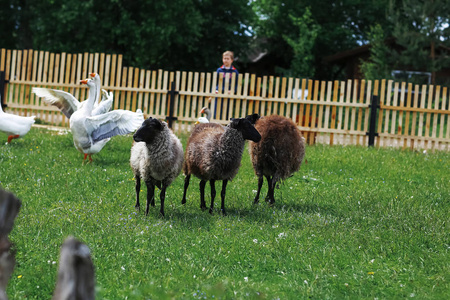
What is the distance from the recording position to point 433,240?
5547 millimetres

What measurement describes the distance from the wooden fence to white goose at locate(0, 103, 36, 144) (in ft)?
15.6

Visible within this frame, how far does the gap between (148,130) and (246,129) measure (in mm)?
1297

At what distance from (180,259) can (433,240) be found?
2.75m

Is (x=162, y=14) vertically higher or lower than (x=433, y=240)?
higher

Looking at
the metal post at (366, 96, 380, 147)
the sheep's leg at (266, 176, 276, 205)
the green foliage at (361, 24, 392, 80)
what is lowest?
the sheep's leg at (266, 176, 276, 205)

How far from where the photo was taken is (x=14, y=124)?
10.7 m

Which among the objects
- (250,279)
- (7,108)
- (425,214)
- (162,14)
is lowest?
(250,279)

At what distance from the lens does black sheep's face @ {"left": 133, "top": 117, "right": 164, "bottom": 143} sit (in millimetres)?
6180

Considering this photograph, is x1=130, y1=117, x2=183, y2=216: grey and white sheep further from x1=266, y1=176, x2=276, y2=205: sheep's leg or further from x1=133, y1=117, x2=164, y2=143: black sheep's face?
x1=266, y1=176, x2=276, y2=205: sheep's leg

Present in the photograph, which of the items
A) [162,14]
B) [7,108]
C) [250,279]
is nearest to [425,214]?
[250,279]

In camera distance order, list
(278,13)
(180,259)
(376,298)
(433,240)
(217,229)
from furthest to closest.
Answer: (278,13) < (217,229) < (433,240) < (180,259) < (376,298)

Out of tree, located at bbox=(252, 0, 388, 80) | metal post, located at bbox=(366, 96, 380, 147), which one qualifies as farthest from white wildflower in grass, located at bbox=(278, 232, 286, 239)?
tree, located at bbox=(252, 0, 388, 80)

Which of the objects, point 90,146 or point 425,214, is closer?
point 425,214

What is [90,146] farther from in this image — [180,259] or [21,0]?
[21,0]
